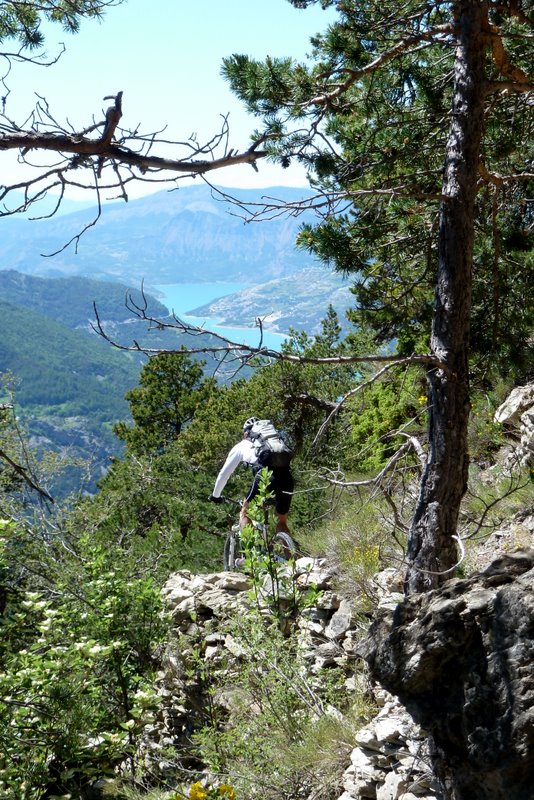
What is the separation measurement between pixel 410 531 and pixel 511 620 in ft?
4.06

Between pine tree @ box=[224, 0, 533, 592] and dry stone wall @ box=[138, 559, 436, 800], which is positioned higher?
pine tree @ box=[224, 0, 533, 592]

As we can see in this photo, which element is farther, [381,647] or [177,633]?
[177,633]

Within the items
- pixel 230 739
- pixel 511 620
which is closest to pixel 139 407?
pixel 230 739

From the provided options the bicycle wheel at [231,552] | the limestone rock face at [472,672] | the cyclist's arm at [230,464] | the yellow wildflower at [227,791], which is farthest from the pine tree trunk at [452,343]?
the bicycle wheel at [231,552]

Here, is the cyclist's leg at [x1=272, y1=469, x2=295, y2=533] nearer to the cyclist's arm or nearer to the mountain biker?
the mountain biker

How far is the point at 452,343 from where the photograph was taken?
3.63 m

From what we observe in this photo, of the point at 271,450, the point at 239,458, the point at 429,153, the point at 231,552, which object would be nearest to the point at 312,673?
the point at 271,450

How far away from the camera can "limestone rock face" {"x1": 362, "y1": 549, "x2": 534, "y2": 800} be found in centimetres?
242

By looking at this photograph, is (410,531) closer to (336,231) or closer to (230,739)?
(230,739)

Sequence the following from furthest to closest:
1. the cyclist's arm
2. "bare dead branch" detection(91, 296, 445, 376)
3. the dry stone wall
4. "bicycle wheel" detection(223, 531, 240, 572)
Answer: "bicycle wheel" detection(223, 531, 240, 572) < the cyclist's arm < the dry stone wall < "bare dead branch" detection(91, 296, 445, 376)

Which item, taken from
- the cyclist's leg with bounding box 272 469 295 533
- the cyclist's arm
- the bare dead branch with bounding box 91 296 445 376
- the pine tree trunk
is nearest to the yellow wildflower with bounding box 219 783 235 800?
the pine tree trunk

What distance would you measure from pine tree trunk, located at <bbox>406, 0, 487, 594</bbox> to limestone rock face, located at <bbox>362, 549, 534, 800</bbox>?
2.51 ft

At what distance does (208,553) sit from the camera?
9727 millimetres

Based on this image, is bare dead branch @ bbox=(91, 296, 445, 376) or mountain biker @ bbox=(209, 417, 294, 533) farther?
mountain biker @ bbox=(209, 417, 294, 533)
